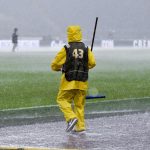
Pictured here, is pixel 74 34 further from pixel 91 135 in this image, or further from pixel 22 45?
pixel 22 45

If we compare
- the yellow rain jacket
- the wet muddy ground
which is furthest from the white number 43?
the wet muddy ground

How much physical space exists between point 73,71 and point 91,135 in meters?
0.86

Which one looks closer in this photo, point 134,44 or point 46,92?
point 46,92

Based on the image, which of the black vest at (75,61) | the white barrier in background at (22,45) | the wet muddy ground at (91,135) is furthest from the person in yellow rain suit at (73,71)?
the white barrier in background at (22,45)

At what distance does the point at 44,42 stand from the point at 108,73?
110ft

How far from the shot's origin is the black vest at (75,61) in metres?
9.65

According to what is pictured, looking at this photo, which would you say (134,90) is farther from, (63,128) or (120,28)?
(120,28)

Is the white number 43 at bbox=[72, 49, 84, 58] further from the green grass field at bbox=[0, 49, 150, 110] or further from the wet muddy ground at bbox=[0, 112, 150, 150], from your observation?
the green grass field at bbox=[0, 49, 150, 110]

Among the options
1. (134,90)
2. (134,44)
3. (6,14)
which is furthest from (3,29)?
(134,90)

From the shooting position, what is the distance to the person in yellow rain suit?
9625mm

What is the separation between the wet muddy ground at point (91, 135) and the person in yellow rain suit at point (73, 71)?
10.3 inches

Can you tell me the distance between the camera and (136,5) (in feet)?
247

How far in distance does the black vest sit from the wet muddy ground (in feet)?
2.42

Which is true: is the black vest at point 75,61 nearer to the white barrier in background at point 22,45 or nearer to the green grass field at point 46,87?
the green grass field at point 46,87
